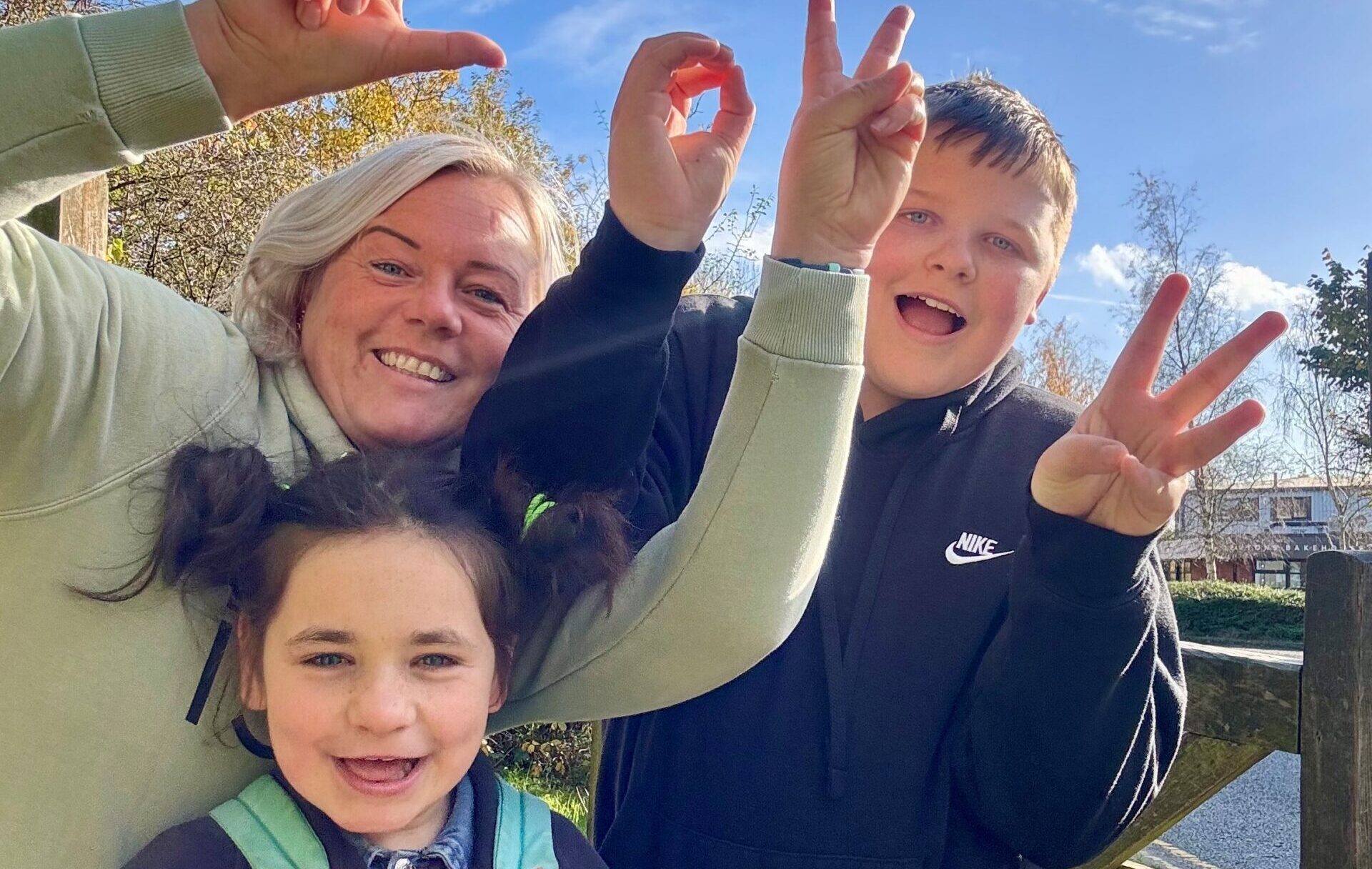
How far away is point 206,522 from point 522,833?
537 mm

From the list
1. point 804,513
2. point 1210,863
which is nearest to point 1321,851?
point 804,513

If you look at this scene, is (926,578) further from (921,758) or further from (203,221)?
(203,221)

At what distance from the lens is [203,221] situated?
671cm

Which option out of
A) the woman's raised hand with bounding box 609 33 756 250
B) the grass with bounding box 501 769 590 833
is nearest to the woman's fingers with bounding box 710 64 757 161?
the woman's raised hand with bounding box 609 33 756 250

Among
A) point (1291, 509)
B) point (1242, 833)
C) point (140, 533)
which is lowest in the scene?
point (1242, 833)

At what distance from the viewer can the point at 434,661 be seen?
1.22 meters

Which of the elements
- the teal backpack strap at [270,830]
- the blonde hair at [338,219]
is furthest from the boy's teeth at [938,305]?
the teal backpack strap at [270,830]

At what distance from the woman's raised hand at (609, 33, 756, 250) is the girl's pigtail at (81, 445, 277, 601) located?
1.86 ft

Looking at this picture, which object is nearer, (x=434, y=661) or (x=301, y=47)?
(x=301, y=47)

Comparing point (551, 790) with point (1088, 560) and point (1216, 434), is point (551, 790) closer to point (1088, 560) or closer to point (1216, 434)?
point (1088, 560)

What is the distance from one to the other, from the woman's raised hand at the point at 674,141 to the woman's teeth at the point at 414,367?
1.32ft

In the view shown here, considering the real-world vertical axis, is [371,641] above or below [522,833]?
above

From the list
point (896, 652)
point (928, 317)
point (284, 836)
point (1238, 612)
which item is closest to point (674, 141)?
point (928, 317)

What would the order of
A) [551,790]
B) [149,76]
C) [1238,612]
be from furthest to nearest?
[1238,612] < [551,790] < [149,76]
